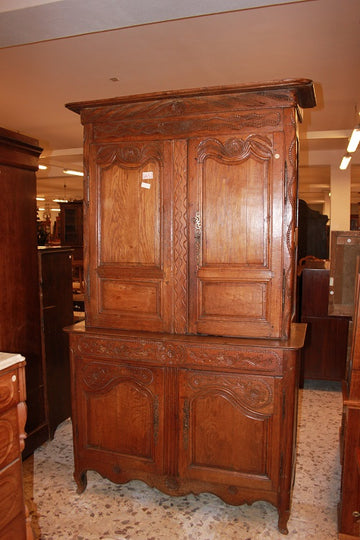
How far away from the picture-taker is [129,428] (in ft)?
7.65

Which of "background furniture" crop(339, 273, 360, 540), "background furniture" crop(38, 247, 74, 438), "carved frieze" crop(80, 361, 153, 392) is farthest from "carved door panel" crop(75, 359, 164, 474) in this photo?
"background furniture" crop(339, 273, 360, 540)

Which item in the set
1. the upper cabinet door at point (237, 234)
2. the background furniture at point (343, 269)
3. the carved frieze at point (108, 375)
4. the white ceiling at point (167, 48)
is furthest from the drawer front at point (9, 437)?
the white ceiling at point (167, 48)

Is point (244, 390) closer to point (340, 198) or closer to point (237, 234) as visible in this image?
point (237, 234)

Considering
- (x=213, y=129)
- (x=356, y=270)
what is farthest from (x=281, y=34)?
(x=356, y=270)

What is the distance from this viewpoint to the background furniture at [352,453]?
6.37 ft

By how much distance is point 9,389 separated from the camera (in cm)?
156

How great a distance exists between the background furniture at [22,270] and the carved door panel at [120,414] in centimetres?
60

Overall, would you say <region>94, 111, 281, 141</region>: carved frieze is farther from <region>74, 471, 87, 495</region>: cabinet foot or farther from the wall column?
the wall column

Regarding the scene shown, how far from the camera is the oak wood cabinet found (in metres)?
2.10

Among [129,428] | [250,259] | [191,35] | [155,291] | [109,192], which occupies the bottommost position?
[129,428]

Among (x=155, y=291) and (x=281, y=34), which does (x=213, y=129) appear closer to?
(x=155, y=291)

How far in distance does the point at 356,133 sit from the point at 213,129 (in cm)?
311

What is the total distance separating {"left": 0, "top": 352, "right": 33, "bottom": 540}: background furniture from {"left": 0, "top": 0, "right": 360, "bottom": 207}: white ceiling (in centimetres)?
196

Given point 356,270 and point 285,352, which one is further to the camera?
point 356,270
